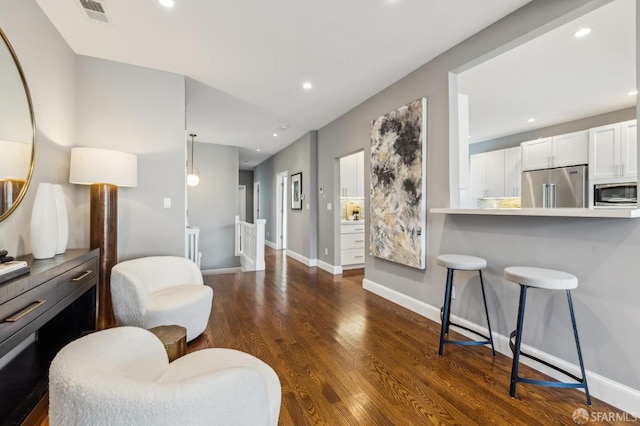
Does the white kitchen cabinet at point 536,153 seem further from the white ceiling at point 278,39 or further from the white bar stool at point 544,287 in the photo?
the white bar stool at point 544,287

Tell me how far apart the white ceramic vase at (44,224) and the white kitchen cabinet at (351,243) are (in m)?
3.93

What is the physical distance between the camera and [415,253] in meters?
2.96

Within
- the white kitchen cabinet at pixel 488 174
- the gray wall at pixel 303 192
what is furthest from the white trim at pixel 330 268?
the white kitchen cabinet at pixel 488 174

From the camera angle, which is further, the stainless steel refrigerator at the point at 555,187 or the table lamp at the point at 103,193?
the stainless steel refrigerator at the point at 555,187

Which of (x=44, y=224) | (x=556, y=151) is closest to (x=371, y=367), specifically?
(x=44, y=224)

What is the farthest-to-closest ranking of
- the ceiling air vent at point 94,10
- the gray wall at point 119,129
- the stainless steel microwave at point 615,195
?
the stainless steel microwave at point 615,195 < the gray wall at point 119,129 < the ceiling air vent at point 94,10

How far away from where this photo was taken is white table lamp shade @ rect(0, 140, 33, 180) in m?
1.61

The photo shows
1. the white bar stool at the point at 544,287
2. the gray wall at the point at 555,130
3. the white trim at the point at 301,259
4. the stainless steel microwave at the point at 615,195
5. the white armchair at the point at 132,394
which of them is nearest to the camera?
the white armchair at the point at 132,394

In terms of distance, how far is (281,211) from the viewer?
772 centimetres

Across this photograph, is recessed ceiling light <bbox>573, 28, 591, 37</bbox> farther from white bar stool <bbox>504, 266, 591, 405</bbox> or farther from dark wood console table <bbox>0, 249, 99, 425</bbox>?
dark wood console table <bbox>0, 249, 99, 425</bbox>

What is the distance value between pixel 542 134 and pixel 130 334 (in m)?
6.40

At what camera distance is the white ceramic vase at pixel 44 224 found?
1.69 m

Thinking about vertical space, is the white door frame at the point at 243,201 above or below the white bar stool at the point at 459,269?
above

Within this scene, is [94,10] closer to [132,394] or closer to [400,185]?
[132,394]
